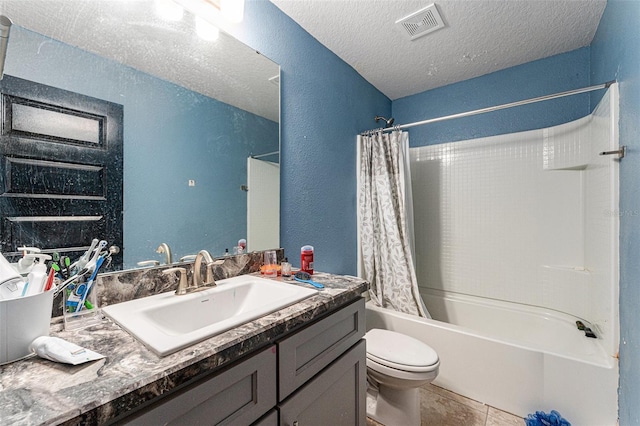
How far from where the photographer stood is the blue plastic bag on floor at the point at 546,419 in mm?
1311

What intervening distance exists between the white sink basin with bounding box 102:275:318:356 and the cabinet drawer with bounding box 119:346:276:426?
97mm

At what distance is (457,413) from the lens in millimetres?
1545

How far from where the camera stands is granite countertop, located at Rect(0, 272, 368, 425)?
0.44 m

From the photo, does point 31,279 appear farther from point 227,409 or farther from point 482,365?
point 482,365

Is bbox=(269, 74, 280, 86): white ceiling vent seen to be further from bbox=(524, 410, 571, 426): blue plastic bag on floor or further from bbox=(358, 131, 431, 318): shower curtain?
bbox=(524, 410, 571, 426): blue plastic bag on floor

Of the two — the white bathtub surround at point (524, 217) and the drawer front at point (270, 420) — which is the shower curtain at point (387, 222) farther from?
the drawer front at point (270, 420)

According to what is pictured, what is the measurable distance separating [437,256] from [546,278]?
0.78 m

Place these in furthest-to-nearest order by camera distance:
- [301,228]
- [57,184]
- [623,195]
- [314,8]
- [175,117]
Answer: [301,228] → [314,8] → [623,195] → [175,117] → [57,184]

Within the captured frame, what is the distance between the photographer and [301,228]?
5.53 ft

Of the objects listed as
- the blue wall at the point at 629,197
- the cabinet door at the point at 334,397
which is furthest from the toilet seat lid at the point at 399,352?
the blue wall at the point at 629,197

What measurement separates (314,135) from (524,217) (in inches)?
69.1

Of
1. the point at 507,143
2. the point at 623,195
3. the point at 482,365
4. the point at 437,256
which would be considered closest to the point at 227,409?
the point at 482,365

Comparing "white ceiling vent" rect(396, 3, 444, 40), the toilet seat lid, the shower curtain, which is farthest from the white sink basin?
"white ceiling vent" rect(396, 3, 444, 40)

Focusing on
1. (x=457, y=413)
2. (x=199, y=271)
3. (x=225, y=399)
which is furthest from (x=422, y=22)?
(x=457, y=413)
